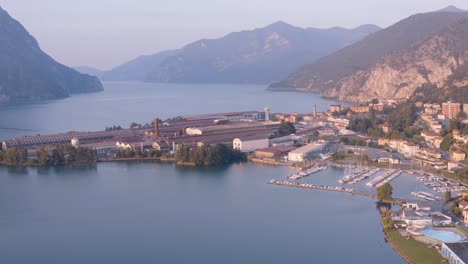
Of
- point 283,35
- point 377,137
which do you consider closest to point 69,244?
point 377,137

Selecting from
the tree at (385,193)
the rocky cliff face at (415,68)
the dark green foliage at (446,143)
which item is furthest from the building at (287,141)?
the rocky cliff face at (415,68)

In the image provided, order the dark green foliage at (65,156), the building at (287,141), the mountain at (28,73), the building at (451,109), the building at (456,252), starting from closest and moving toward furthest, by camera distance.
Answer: the building at (456,252) → the dark green foliage at (65,156) → the building at (287,141) → the building at (451,109) → the mountain at (28,73)

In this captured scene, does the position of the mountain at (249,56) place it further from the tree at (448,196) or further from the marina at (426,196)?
the tree at (448,196)

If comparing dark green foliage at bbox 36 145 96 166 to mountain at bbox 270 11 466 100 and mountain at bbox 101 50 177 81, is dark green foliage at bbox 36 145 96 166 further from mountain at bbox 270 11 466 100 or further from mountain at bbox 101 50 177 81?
mountain at bbox 101 50 177 81

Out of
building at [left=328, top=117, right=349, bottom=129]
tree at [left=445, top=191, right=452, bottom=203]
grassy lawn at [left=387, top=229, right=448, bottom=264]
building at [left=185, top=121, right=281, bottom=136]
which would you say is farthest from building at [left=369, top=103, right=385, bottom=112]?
grassy lawn at [left=387, top=229, right=448, bottom=264]

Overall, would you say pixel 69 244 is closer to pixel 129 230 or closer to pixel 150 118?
pixel 129 230

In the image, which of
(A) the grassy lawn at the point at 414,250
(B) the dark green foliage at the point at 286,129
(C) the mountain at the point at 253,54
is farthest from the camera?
(C) the mountain at the point at 253,54
